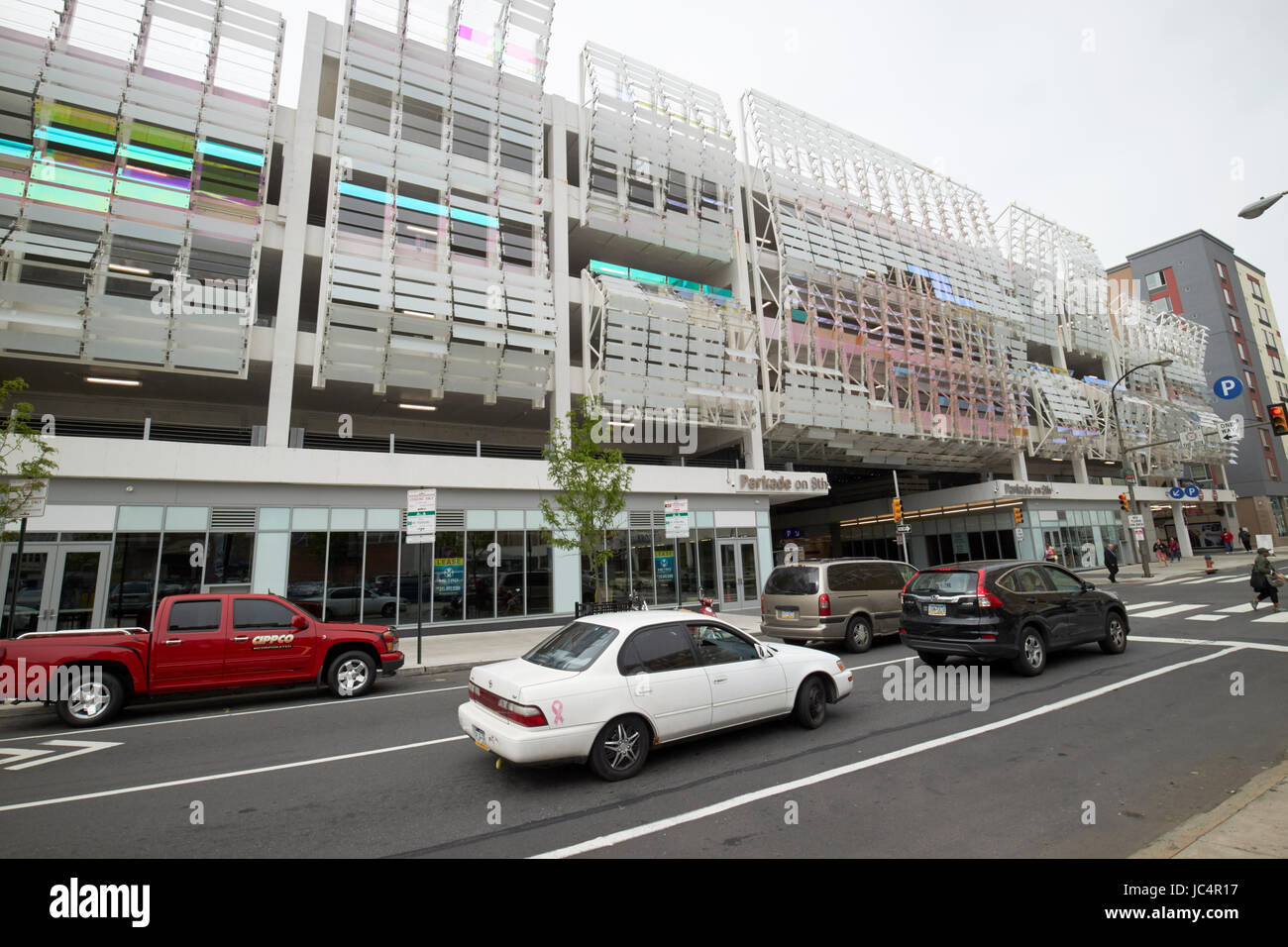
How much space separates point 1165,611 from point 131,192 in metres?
30.8

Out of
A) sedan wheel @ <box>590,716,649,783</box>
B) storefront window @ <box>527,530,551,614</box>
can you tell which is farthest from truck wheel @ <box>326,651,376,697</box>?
storefront window @ <box>527,530,551,614</box>

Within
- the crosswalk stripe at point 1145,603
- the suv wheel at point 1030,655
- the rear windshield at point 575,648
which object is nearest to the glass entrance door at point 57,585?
the rear windshield at point 575,648

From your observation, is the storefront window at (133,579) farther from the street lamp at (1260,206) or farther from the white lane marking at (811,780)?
the street lamp at (1260,206)

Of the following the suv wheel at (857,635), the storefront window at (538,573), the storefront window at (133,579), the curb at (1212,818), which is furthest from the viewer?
the storefront window at (538,573)

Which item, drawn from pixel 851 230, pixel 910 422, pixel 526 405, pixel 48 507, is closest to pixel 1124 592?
pixel 910 422

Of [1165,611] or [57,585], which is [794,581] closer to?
[1165,611]

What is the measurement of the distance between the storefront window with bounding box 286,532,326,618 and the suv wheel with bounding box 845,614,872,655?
14616 mm

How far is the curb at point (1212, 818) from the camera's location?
3.62 m

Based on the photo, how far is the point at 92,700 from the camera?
8258 millimetres

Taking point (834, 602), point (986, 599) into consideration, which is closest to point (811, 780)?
point (986, 599)

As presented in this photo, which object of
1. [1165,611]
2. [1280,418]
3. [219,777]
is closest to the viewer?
[219,777]

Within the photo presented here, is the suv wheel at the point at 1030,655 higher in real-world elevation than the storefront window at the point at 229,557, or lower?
lower

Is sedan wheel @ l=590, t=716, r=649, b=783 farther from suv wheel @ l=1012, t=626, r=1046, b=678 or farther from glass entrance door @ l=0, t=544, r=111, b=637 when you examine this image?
glass entrance door @ l=0, t=544, r=111, b=637

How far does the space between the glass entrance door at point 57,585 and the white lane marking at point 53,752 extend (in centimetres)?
994
